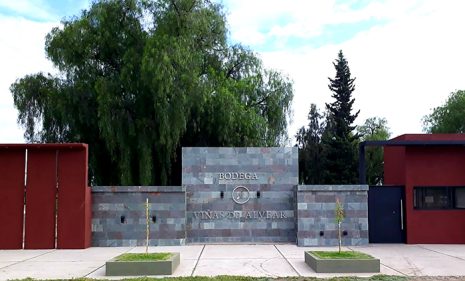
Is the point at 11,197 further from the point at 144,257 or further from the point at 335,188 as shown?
the point at 335,188

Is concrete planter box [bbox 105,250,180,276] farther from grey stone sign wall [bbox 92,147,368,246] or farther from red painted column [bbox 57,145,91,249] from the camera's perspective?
grey stone sign wall [bbox 92,147,368,246]

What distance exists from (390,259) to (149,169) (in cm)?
1092

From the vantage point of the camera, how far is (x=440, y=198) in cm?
1778

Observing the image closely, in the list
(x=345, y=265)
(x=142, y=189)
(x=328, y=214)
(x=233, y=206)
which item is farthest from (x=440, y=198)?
(x=142, y=189)

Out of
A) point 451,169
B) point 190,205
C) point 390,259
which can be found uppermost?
point 451,169

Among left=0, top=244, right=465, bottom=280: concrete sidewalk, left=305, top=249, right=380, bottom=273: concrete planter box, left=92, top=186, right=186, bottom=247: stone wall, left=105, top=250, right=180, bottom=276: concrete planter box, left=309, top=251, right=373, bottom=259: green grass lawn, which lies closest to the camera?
left=105, top=250, right=180, bottom=276: concrete planter box

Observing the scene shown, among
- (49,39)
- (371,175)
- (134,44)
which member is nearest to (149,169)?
(134,44)

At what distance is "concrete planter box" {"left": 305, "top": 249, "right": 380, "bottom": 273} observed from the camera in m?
11.3

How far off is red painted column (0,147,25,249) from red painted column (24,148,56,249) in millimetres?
220

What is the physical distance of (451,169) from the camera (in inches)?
697

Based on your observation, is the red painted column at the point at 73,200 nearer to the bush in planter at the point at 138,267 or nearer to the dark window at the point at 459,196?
the bush in planter at the point at 138,267

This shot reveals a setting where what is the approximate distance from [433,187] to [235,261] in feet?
26.8

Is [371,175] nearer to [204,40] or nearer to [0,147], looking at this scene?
[204,40]

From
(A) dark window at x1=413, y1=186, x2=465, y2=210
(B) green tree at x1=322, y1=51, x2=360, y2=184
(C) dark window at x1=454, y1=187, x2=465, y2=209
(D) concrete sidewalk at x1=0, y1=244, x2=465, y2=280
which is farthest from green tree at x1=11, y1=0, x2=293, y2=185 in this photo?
(B) green tree at x1=322, y1=51, x2=360, y2=184
